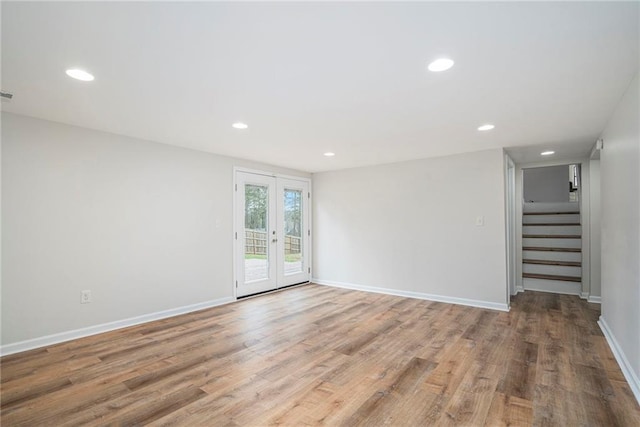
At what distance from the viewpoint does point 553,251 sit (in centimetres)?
557

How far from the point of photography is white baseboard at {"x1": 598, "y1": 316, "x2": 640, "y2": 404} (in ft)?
7.24

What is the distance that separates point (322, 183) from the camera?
620cm

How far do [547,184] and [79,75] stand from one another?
400 inches

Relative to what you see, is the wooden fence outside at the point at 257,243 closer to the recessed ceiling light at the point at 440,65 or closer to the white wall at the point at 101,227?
the white wall at the point at 101,227

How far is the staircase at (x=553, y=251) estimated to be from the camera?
209 inches

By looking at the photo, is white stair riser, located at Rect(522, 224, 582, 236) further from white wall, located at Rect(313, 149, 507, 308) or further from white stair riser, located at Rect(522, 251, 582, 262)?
white wall, located at Rect(313, 149, 507, 308)

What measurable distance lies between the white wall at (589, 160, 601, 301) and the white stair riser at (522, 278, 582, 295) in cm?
38

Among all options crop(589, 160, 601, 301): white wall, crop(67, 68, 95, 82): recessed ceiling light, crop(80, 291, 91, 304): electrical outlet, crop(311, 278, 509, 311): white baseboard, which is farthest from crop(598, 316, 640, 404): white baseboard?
crop(80, 291, 91, 304): electrical outlet

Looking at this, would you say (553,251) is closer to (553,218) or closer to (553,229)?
(553,229)

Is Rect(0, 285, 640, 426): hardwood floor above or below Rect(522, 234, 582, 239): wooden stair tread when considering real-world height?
below

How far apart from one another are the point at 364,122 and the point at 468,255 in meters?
2.66

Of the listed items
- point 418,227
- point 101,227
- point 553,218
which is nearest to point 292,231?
point 418,227

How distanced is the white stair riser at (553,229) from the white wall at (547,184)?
127 inches

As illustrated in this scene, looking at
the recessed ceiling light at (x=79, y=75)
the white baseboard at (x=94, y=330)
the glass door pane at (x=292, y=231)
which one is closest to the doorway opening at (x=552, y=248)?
the glass door pane at (x=292, y=231)
